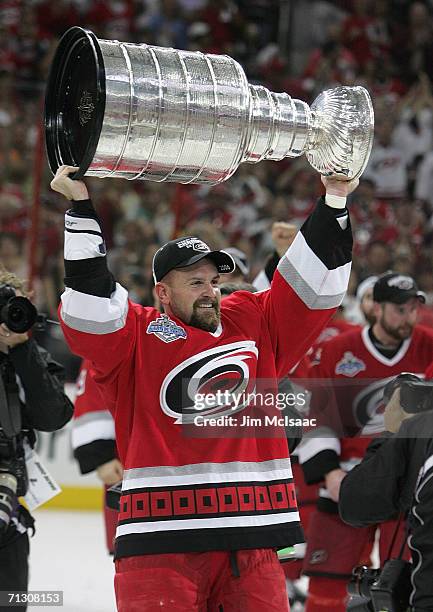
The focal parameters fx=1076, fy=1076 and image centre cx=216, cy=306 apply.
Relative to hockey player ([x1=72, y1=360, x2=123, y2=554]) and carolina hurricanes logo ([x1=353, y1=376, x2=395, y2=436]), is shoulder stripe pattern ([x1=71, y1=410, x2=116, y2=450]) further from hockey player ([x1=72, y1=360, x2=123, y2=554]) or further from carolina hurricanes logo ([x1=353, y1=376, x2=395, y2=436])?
carolina hurricanes logo ([x1=353, y1=376, x2=395, y2=436])

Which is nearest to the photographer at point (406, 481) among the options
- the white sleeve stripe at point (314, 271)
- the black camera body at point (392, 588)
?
the black camera body at point (392, 588)

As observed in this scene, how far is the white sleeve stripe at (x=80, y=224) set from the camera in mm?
2490

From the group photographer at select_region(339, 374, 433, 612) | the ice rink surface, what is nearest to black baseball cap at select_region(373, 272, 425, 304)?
photographer at select_region(339, 374, 433, 612)

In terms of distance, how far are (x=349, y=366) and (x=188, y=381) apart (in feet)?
5.88

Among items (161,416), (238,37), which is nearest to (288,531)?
(161,416)

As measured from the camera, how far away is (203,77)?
2475 millimetres

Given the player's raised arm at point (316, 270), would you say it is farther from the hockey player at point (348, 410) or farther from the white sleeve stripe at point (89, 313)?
the hockey player at point (348, 410)

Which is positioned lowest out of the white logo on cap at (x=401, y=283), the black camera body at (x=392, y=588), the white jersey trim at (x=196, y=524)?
the black camera body at (x=392, y=588)

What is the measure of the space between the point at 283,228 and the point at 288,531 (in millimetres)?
1345

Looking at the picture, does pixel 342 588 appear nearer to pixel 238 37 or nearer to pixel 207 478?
pixel 207 478

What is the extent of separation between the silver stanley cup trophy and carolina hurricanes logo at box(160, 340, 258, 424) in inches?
17.2

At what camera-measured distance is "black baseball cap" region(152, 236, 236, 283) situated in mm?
2795

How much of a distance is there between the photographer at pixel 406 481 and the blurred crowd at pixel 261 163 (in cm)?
239

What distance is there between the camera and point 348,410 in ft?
14.1
